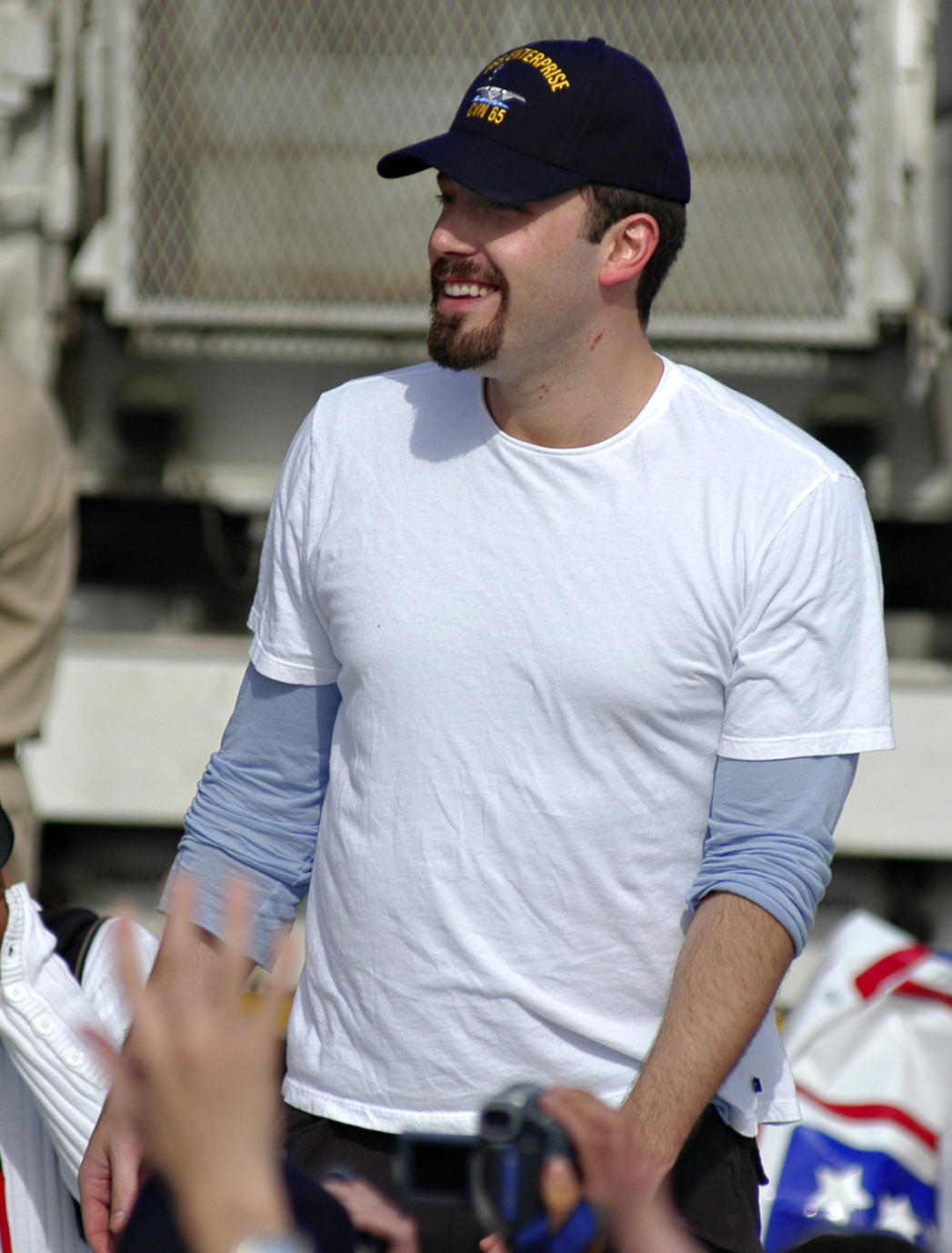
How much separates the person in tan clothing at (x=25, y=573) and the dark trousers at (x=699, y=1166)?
3.63ft

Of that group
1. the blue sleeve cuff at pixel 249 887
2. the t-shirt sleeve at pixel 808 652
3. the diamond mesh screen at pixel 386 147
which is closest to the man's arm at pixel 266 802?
the blue sleeve cuff at pixel 249 887

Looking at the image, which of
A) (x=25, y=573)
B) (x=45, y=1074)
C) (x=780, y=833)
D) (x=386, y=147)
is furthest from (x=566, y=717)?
(x=386, y=147)

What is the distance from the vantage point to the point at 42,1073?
5.76 ft

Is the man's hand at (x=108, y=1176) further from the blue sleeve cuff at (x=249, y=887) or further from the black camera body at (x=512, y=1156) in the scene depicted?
the black camera body at (x=512, y=1156)

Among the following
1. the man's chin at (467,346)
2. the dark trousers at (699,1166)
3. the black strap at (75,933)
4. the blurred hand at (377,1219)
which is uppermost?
the man's chin at (467,346)

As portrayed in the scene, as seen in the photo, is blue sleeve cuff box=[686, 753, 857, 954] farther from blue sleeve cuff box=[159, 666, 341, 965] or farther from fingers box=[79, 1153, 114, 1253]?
fingers box=[79, 1153, 114, 1253]

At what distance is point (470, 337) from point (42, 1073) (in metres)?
1.00

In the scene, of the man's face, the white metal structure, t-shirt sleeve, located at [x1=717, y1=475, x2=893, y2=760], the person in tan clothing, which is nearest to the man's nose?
the man's face

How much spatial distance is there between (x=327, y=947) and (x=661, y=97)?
1024 millimetres

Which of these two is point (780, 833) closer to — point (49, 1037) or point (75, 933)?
point (49, 1037)

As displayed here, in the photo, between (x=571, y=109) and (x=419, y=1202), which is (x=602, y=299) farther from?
(x=419, y=1202)

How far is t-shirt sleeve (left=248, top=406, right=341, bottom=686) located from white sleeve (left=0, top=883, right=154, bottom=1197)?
400 millimetres

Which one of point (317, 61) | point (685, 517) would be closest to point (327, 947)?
point (685, 517)

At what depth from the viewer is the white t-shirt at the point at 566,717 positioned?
4.99 ft
